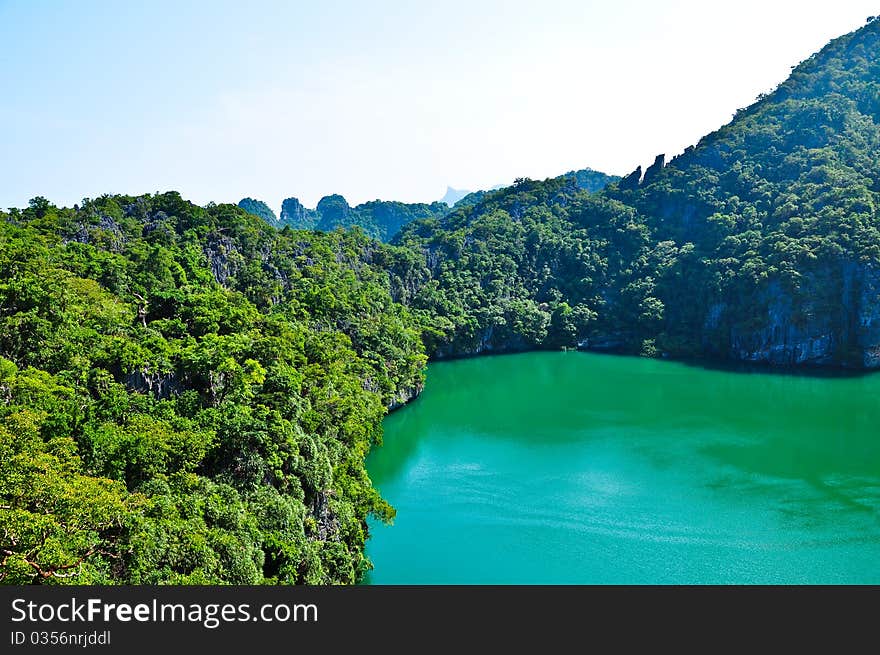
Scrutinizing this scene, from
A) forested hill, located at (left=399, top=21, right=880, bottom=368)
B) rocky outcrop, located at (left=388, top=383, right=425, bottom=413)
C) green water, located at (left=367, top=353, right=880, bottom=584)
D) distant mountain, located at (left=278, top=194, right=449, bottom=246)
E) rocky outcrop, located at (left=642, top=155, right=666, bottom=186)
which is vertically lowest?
green water, located at (left=367, top=353, right=880, bottom=584)

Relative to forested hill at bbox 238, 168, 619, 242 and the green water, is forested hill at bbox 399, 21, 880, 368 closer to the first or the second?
the green water

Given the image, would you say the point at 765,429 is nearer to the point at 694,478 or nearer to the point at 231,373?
the point at 694,478

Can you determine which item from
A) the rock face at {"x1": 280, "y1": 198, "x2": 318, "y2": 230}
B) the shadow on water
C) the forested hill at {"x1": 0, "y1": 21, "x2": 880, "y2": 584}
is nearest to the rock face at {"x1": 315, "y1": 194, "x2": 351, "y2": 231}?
the rock face at {"x1": 280, "y1": 198, "x2": 318, "y2": 230}

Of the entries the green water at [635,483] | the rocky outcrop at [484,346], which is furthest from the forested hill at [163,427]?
the rocky outcrop at [484,346]

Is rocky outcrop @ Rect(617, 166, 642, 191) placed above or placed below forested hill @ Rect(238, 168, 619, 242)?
below

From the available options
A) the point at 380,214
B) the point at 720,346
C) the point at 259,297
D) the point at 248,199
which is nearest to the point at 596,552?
the point at 259,297

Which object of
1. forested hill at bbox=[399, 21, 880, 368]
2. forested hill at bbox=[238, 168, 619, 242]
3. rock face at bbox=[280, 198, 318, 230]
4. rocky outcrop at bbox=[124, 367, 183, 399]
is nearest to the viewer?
rocky outcrop at bbox=[124, 367, 183, 399]

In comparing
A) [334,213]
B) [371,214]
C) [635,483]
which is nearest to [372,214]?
[371,214]
